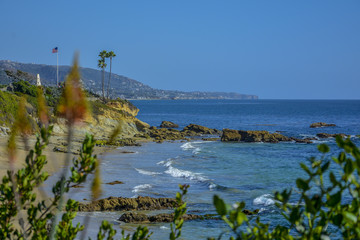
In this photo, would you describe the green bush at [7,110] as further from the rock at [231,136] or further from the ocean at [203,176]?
the rock at [231,136]

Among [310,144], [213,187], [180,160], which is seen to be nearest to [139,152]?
A: [180,160]

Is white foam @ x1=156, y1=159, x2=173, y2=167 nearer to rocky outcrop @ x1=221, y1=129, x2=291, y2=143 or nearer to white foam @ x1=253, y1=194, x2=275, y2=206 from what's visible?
white foam @ x1=253, y1=194, x2=275, y2=206

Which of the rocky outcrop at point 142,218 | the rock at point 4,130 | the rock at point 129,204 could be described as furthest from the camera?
the rock at point 4,130

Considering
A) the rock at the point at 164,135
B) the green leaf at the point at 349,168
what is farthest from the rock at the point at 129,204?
the rock at the point at 164,135

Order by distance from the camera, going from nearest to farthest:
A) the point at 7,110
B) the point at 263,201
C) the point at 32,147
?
the point at 263,201 < the point at 32,147 < the point at 7,110

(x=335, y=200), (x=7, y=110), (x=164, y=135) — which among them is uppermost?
(x=335, y=200)

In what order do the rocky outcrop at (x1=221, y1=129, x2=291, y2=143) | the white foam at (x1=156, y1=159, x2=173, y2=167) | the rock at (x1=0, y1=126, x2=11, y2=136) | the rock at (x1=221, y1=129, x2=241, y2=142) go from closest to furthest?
1. the white foam at (x1=156, y1=159, x2=173, y2=167)
2. the rock at (x1=0, y1=126, x2=11, y2=136)
3. the rocky outcrop at (x1=221, y1=129, x2=291, y2=143)
4. the rock at (x1=221, y1=129, x2=241, y2=142)

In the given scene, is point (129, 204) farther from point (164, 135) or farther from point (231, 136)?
point (164, 135)

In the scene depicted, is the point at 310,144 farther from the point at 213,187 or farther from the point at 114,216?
the point at 114,216

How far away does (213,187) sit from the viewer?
24.5 meters

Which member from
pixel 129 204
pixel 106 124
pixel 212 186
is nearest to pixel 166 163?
pixel 212 186

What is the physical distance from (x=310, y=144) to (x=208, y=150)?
15637 millimetres

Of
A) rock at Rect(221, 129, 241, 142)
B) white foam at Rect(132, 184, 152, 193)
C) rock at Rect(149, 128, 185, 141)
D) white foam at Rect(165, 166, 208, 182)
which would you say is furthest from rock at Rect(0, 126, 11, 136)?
rock at Rect(221, 129, 241, 142)

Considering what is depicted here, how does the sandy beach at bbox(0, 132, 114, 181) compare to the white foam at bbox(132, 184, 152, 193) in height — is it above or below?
above
